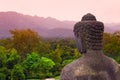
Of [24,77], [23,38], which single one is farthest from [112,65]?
[23,38]

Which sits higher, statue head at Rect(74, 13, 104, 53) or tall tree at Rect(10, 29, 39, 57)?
statue head at Rect(74, 13, 104, 53)

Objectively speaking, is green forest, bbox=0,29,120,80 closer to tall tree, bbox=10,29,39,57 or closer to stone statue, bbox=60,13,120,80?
tall tree, bbox=10,29,39,57

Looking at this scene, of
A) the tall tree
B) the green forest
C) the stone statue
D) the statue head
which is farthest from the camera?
the tall tree

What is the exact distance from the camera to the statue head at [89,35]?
13.1 ft

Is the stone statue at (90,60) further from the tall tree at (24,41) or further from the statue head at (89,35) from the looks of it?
the tall tree at (24,41)

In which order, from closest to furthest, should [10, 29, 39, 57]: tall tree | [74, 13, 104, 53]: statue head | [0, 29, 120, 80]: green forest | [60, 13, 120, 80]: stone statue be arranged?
[60, 13, 120, 80]: stone statue, [74, 13, 104, 53]: statue head, [0, 29, 120, 80]: green forest, [10, 29, 39, 57]: tall tree

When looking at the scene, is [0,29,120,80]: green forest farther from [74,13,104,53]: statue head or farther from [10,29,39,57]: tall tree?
[74,13,104,53]: statue head

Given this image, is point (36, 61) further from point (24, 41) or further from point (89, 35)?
point (89, 35)

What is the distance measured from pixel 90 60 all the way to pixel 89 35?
30cm

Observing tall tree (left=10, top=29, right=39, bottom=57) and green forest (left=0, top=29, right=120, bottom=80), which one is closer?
green forest (left=0, top=29, right=120, bottom=80)

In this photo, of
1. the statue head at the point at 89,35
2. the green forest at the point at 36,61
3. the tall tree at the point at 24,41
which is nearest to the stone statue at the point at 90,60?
the statue head at the point at 89,35

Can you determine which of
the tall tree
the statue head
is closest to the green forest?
the tall tree

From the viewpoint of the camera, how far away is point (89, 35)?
4.00m

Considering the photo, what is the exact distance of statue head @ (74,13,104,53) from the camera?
3984 millimetres
